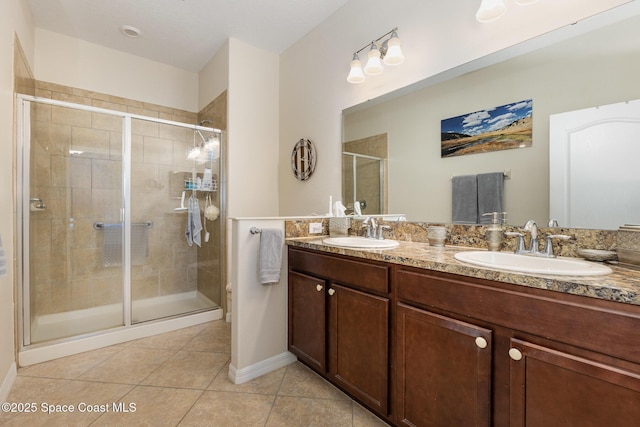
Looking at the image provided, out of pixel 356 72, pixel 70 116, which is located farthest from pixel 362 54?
pixel 70 116

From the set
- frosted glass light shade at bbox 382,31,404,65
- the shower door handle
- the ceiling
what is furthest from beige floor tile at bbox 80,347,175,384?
the ceiling

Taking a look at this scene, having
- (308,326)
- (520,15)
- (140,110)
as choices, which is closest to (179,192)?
(140,110)

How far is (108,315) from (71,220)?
3.00 ft

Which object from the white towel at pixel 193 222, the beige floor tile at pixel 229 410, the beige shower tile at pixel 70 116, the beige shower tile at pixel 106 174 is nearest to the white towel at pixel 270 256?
the beige floor tile at pixel 229 410

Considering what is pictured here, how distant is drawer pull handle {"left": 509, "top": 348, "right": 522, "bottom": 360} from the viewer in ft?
3.05

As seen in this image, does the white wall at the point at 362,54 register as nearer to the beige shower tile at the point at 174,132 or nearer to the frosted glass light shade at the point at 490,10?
the frosted glass light shade at the point at 490,10

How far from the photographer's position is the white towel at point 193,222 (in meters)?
3.01

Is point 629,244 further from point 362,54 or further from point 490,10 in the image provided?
point 362,54

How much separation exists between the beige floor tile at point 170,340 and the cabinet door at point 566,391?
2.27 metres

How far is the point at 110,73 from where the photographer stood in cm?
306

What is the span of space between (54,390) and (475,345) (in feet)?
7.68

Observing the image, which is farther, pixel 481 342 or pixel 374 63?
pixel 374 63

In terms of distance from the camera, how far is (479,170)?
5.14ft

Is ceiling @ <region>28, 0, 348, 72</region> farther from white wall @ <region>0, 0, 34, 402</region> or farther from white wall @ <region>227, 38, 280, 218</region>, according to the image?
white wall @ <region>0, 0, 34, 402</region>
